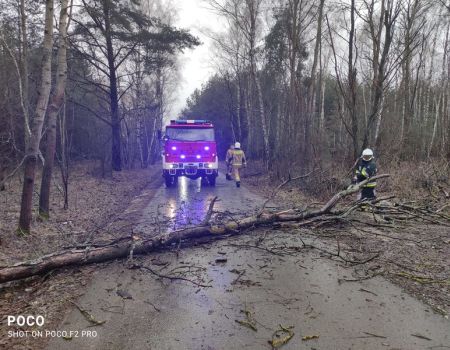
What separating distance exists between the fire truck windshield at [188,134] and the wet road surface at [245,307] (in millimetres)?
9532

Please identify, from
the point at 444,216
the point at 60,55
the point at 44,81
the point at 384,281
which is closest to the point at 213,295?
the point at 384,281

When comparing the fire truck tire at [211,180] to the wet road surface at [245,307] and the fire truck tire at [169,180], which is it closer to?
the fire truck tire at [169,180]

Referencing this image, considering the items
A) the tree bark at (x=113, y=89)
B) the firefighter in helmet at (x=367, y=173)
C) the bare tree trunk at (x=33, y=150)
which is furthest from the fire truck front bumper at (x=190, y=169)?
the bare tree trunk at (x=33, y=150)

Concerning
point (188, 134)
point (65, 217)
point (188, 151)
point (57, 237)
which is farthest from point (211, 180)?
point (57, 237)

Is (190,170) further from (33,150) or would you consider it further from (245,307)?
(245,307)

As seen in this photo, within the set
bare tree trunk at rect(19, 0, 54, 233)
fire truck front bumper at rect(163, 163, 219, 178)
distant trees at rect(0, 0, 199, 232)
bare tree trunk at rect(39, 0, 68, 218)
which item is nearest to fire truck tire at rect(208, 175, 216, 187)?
fire truck front bumper at rect(163, 163, 219, 178)

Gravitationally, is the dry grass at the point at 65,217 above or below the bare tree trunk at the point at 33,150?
below

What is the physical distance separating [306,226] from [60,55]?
6943 millimetres

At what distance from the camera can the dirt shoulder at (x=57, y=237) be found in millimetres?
3773

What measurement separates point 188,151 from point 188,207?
5286 millimetres

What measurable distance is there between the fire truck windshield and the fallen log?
27.3 feet

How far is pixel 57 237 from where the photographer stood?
6609mm

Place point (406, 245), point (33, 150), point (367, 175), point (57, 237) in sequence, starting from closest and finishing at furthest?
point (406, 245), point (33, 150), point (57, 237), point (367, 175)

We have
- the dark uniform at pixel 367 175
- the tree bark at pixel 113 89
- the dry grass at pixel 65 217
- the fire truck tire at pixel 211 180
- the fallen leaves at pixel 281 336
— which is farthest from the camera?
the tree bark at pixel 113 89
